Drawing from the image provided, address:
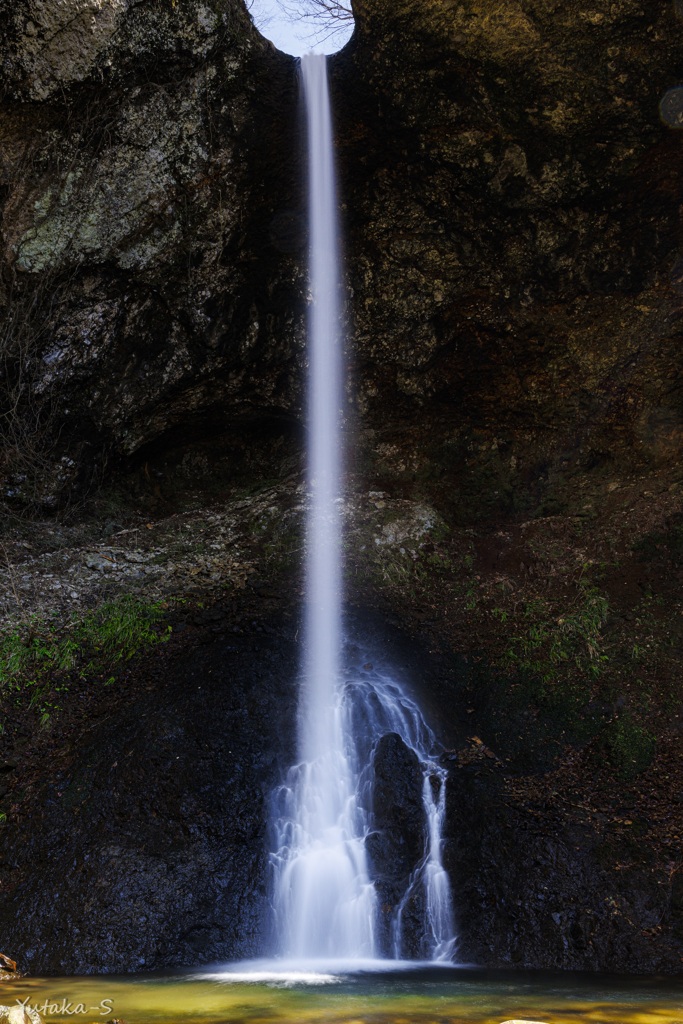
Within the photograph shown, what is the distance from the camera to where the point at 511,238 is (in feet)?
32.1

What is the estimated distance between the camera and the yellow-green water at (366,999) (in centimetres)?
447

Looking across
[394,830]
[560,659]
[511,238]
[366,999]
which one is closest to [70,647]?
[394,830]

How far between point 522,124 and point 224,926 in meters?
8.60

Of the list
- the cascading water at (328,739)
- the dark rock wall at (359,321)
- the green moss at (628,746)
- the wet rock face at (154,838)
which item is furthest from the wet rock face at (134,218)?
the green moss at (628,746)

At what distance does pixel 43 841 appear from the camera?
6.59 meters

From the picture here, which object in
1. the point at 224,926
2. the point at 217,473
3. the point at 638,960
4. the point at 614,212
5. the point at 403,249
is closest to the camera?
the point at 638,960

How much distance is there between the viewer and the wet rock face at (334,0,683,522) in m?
8.33

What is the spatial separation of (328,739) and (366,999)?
9.48 feet

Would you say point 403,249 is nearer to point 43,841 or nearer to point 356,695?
point 356,695

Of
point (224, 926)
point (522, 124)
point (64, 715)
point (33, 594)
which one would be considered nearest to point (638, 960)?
point (224, 926)

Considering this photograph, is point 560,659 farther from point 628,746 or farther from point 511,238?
point 511,238

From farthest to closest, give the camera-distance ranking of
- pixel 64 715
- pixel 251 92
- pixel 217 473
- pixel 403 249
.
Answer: pixel 217 473
pixel 403 249
pixel 251 92
pixel 64 715

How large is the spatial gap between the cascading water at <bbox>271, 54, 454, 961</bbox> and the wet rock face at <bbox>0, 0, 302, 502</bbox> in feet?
1.41

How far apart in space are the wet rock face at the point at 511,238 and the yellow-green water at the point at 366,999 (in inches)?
252
